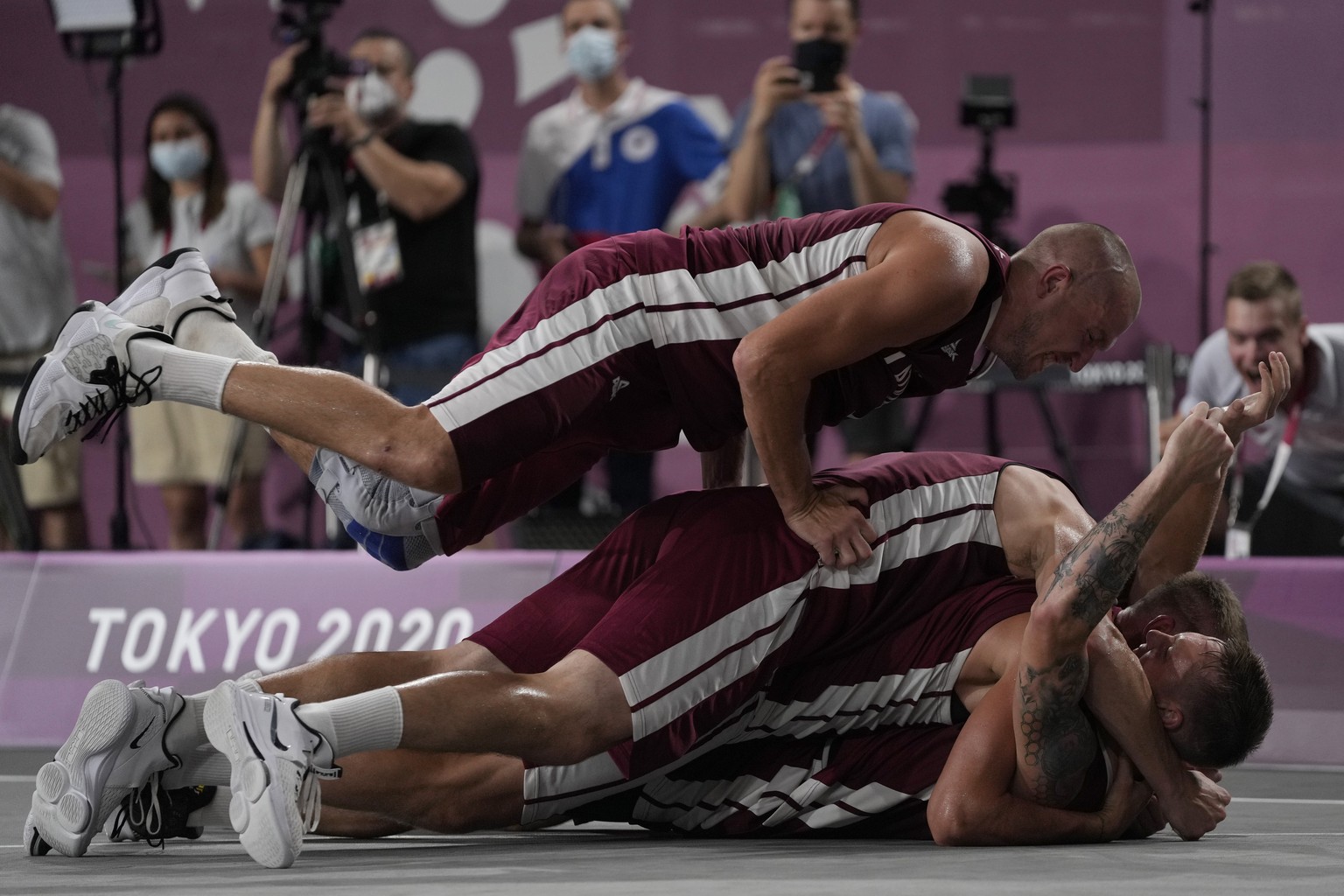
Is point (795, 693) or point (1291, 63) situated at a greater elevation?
point (1291, 63)

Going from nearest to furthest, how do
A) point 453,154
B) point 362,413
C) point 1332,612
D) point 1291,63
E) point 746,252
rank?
1. point 362,413
2. point 746,252
3. point 1332,612
4. point 453,154
5. point 1291,63

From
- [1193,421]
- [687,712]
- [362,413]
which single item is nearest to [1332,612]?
[1193,421]

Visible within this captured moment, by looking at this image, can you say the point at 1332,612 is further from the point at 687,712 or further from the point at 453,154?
the point at 453,154

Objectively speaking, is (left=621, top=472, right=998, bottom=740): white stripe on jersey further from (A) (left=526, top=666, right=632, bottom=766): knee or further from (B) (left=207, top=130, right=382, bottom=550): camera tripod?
(B) (left=207, top=130, right=382, bottom=550): camera tripod

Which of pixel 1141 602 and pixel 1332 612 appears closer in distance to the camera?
pixel 1141 602

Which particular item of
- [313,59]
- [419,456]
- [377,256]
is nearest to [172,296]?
[419,456]

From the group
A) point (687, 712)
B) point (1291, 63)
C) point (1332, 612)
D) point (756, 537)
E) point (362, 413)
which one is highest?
point (1291, 63)

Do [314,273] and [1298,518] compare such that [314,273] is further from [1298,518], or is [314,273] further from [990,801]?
[990,801]

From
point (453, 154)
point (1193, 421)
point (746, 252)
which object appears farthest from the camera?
point (453, 154)

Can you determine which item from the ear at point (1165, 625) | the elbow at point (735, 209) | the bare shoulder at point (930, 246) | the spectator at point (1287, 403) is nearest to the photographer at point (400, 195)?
the elbow at point (735, 209)

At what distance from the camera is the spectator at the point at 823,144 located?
5848 millimetres

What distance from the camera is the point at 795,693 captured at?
310cm

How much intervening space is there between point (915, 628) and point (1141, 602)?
0.43 metres

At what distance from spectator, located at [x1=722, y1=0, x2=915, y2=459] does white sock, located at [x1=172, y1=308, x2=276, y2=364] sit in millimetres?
2840
